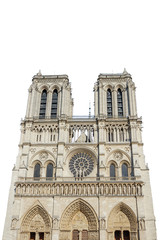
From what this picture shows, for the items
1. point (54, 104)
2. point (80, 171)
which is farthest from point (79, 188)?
point (54, 104)

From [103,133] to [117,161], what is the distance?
3.84 metres

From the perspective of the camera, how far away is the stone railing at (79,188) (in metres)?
28.9

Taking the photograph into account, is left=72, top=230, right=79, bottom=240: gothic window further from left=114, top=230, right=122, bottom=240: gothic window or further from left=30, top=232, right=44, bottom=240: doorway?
left=114, top=230, right=122, bottom=240: gothic window

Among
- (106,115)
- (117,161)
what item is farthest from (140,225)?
(106,115)

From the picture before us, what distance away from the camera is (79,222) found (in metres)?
28.9

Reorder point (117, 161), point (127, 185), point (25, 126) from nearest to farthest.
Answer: point (127, 185) → point (117, 161) → point (25, 126)

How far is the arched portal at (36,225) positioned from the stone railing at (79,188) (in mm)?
1896

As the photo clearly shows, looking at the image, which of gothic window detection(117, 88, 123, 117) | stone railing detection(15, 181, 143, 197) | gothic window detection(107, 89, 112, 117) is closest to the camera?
stone railing detection(15, 181, 143, 197)

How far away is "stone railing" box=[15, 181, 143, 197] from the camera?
28.9m

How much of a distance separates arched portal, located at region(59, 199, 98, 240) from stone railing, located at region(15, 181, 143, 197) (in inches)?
52.5

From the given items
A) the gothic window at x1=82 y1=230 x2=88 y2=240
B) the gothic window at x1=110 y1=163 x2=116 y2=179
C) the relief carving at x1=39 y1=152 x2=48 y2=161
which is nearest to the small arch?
the gothic window at x1=82 y1=230 x2=88 y2=240

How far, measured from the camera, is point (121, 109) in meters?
35.7

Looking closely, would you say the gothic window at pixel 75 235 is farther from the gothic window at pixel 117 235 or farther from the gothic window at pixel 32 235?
the gothic window at pixel 32 235

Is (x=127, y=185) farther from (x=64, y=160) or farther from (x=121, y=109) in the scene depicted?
(x=121, y=109)
